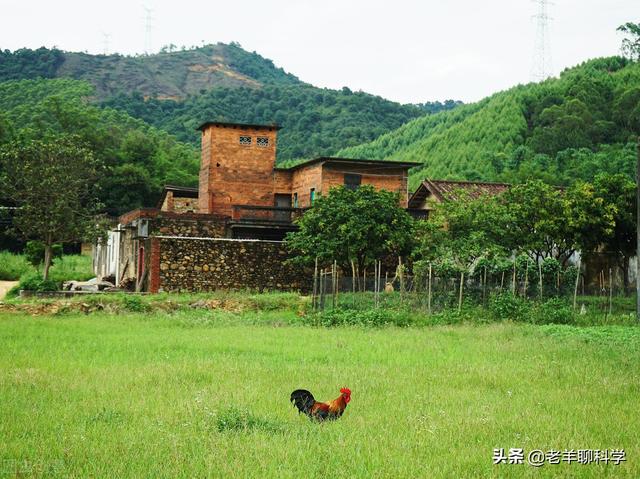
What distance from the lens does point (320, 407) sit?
8.53 m

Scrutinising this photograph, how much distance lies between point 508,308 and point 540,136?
44.1 m

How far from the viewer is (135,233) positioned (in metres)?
35.2

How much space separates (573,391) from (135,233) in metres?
27.1

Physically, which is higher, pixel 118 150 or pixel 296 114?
pixel 296 114

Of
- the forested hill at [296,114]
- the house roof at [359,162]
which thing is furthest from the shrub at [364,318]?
the forested hill at [296,114]

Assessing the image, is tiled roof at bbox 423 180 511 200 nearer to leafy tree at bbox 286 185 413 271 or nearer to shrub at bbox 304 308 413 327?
leafy tree at bbox 286 185 413 271

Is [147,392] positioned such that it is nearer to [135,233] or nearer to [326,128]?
[135,233]

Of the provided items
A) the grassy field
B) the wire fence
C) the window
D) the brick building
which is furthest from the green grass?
the grassy field

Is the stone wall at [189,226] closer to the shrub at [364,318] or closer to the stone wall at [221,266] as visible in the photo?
the stone wall at [221,266]

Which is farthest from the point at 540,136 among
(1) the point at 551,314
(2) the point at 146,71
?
(2) the point at 146,71

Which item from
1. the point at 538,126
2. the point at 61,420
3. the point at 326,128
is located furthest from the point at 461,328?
the point at 326,128

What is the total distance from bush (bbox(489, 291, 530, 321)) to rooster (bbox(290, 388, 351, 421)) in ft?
47.4

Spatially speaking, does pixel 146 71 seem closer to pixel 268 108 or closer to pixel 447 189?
pixel 268 108

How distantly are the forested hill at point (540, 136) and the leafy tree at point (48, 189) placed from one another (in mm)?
26640
